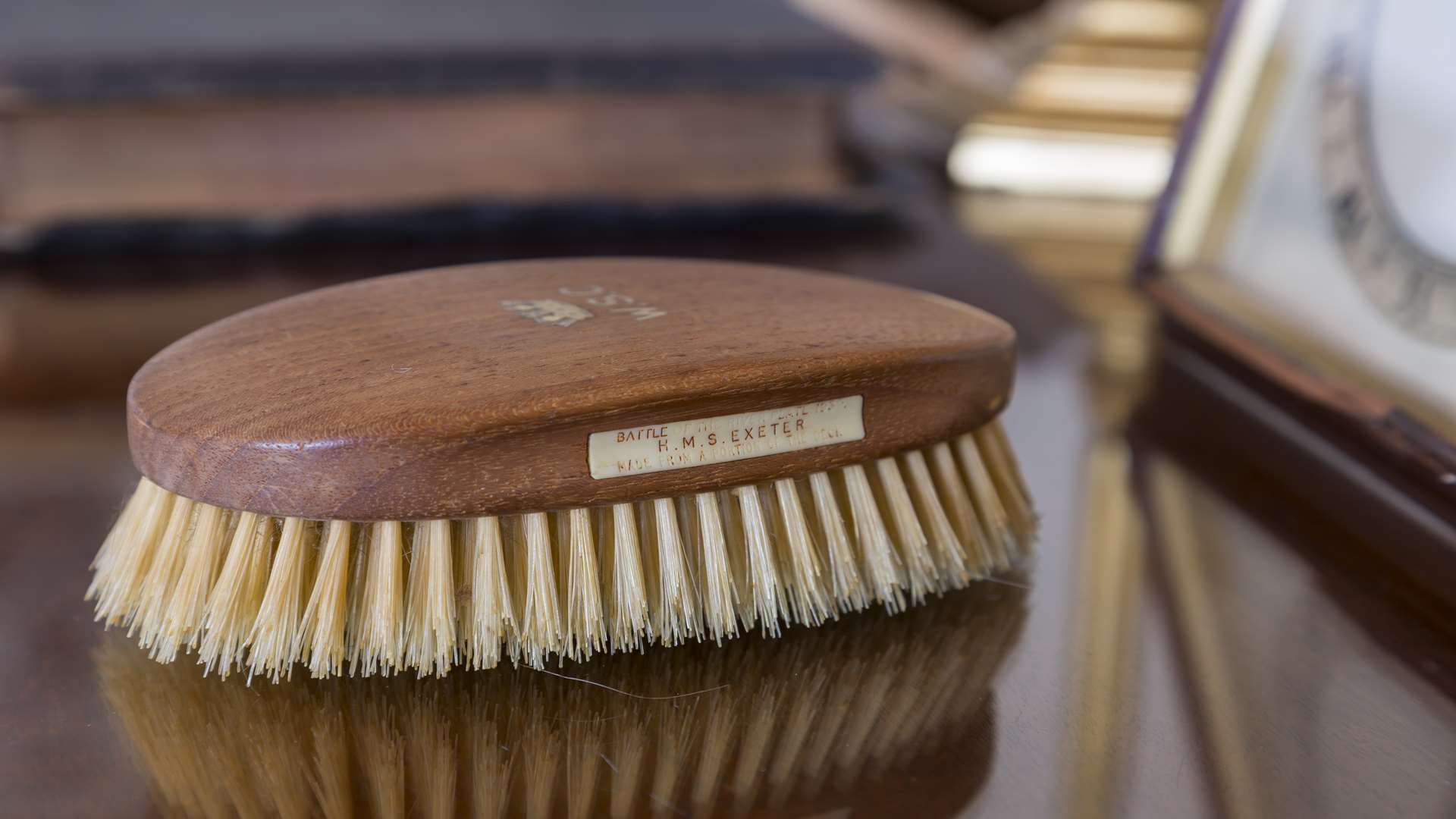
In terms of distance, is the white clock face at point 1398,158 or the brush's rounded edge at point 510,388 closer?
the brush's rounded edge at point 510,388

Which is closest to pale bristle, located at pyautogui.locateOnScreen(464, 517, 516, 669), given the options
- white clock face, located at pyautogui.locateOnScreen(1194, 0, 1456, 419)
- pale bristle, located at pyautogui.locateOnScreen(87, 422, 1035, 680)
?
pale bristle, located at pyautogui.locateOnScreen(87, 422, 1035, 680)

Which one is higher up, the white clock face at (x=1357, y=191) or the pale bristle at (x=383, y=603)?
the white clock face at (x=1357, y=191)

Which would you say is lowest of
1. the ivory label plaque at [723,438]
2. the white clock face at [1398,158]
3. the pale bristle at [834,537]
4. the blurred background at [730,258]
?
the blurred background at [730,258]

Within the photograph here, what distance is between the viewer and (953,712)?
32 centimetres

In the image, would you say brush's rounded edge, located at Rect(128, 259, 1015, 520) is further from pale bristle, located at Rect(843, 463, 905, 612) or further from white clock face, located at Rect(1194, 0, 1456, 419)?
white clock face, located at Rect(1194, 0, 1456, 419)

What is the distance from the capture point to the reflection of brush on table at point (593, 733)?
0.95 feet

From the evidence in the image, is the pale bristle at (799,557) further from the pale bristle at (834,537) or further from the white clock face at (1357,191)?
the white clock face at (1357,191)

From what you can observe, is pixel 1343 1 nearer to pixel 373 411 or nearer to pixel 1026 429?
pixel 1026 429

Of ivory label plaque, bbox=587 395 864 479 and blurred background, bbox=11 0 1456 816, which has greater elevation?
ivory label plaque, bbox=587 395 864 479

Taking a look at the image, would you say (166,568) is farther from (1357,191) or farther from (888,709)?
(1357,191)

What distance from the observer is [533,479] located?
315 millimetres

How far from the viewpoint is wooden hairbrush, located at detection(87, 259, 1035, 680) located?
31 centimetres

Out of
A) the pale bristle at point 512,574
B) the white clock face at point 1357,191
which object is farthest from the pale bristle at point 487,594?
the white clock face at point 1357,191

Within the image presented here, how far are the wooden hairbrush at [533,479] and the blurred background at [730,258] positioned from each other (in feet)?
0.05
